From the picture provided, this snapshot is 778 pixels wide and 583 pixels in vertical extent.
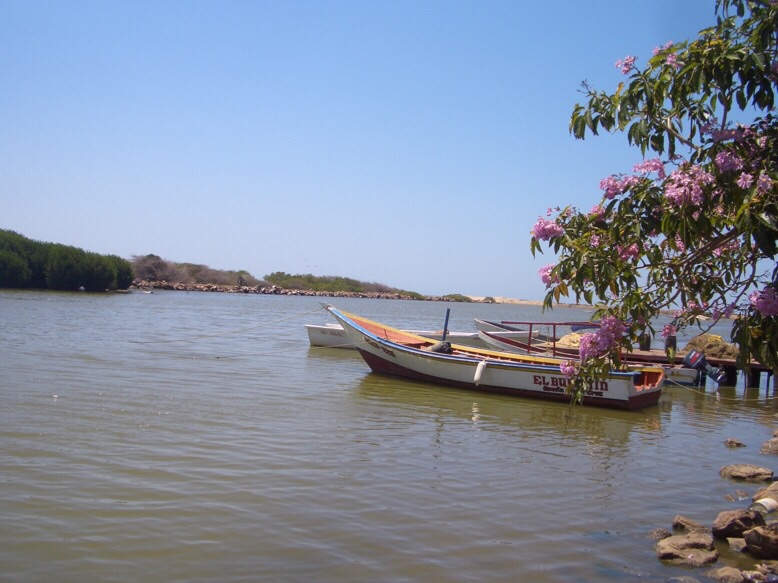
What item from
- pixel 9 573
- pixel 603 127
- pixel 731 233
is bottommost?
pixel 9 573

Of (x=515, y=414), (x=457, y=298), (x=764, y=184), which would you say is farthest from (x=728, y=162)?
(x=457, y=298)

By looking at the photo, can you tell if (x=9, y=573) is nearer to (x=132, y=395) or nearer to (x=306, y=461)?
(x=306, y=461)

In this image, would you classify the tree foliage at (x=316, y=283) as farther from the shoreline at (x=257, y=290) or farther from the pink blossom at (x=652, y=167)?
the pink blossom at (x=652, y=167)

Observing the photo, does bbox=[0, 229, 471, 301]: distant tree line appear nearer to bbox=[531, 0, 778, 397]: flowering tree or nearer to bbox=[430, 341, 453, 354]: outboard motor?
bbox=[430, 341, 453, 354]: outboard motor

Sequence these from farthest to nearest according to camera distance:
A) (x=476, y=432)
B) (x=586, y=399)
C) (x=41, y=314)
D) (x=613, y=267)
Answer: (x=41, y=314) → (x=586, y=399) → (x=476, y=432) → (x=613, y=267)

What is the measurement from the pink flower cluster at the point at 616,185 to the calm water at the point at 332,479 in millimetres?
3272

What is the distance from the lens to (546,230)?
5.54 m

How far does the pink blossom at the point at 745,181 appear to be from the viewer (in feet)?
14.3

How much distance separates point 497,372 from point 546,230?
11348 millimetres

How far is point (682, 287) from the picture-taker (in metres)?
5.41

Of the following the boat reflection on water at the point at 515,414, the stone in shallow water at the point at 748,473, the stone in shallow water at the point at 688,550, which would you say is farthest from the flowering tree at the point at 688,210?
the boat reflection on water at the point at 515,414

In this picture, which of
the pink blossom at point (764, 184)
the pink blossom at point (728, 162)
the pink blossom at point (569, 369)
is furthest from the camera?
the pink blossom at point (569, 369)

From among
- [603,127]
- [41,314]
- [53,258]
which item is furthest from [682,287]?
[53,258]

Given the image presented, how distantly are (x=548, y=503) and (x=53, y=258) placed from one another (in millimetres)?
58710
